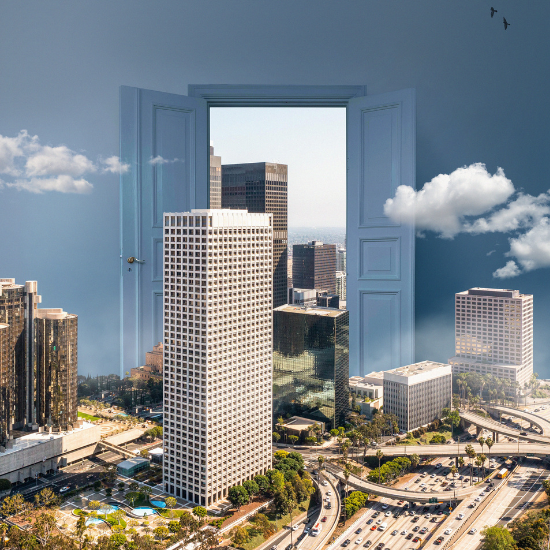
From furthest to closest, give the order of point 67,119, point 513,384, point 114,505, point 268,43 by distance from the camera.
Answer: point 513,384 < point 67,119 < point 268,43 < point 114,505

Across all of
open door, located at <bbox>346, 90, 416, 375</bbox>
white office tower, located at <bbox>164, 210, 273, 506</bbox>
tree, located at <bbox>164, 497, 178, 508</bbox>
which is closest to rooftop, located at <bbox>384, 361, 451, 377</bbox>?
open door, located at <bbox>346, 90, 416, 375</bbox>

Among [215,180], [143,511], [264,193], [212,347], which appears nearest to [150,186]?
[215,180]

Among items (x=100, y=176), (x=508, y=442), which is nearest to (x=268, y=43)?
(x=100, y=176)

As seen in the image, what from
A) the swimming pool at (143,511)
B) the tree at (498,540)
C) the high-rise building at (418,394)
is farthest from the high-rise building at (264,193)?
the tree at (498,540)

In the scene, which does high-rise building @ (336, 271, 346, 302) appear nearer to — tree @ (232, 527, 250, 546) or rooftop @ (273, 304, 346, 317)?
rooftop @ (273, 304, 346, 317)

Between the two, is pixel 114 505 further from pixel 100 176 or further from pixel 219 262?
pixel 100 176
